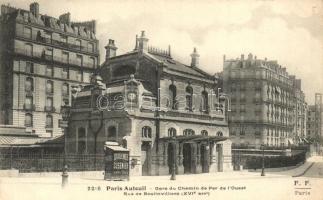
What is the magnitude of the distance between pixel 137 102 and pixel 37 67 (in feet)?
61.3

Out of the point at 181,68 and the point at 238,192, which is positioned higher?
the point at 181,68

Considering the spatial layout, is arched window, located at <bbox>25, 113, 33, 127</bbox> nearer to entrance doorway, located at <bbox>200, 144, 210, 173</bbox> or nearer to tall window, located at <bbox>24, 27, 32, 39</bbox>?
tall window, located at <bbox>24, 27, 32, 39</bbox>

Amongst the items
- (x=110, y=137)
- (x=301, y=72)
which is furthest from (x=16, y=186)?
(x=301, y=72)

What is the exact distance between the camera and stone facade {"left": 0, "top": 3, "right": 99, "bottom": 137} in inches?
1585

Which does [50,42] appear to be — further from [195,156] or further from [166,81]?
[195,156]

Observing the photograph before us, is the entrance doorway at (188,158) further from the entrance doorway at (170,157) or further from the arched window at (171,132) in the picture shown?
the arched window at (171,132)

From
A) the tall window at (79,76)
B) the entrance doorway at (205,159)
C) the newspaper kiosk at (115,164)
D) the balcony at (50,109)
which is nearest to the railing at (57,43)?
the tall window at (79,76)

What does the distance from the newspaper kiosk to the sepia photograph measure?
55 mm

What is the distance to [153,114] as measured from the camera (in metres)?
28.9

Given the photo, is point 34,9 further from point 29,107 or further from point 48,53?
point 29,107

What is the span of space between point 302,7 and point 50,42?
2963 centimetres

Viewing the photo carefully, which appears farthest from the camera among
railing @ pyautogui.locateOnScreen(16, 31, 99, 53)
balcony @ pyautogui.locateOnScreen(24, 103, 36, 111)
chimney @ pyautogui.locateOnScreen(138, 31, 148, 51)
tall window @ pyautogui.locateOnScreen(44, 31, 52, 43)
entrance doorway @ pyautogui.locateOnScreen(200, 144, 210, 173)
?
tall window @ pyautogui.locateOnScreen(44, 31, 52, 43)

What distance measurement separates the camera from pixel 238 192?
Result: 1881cm

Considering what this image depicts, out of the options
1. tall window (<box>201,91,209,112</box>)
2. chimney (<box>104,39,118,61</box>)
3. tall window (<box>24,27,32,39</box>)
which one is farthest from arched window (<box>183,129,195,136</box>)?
tall window (<box>24,27,32,39</box>)
